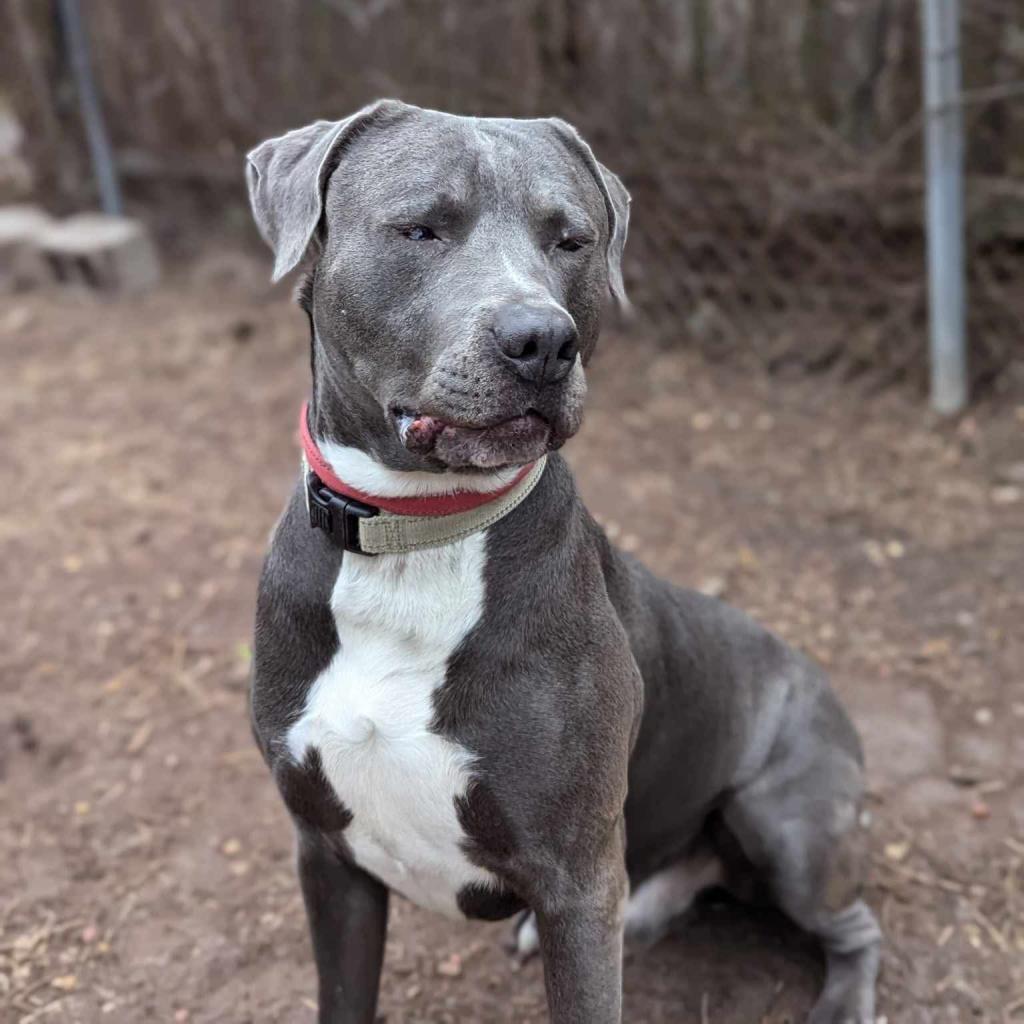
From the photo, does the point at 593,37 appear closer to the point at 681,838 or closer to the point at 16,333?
the point at 16,333

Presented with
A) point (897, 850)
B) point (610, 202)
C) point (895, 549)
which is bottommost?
point (895, 549)

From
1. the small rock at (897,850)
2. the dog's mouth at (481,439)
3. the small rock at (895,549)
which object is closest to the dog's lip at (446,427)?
the dog's mouth at (481,439)

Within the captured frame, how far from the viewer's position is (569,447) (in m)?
5.06

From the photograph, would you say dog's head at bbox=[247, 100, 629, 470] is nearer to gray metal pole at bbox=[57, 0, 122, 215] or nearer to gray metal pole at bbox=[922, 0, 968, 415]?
gray metal pole at bbox=[922, 0, 968, 415]

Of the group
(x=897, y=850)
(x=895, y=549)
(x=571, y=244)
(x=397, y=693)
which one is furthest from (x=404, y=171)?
(x=895, y=549)

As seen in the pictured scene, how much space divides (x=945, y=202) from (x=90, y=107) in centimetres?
475

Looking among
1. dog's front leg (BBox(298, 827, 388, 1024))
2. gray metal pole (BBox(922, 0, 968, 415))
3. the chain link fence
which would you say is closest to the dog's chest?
dog's front leg (BBox(298, 827, 388, 1024))

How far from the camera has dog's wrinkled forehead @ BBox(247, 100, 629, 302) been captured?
2.03 metres

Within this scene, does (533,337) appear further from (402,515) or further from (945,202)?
(945,202)

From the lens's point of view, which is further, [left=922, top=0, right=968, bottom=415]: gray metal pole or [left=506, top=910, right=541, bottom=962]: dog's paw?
[left=922, top=0, right=968, bottom=415]: gray metal pole

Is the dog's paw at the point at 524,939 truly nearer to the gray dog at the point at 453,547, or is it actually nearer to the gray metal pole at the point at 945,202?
the gray dog at the point at 453,547

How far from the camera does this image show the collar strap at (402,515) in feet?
6.90

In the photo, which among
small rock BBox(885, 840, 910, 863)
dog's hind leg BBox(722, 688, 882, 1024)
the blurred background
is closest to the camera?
dog's hind leg BBox(722, 688, 882, 1024)

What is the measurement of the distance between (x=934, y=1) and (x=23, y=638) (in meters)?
3.71
